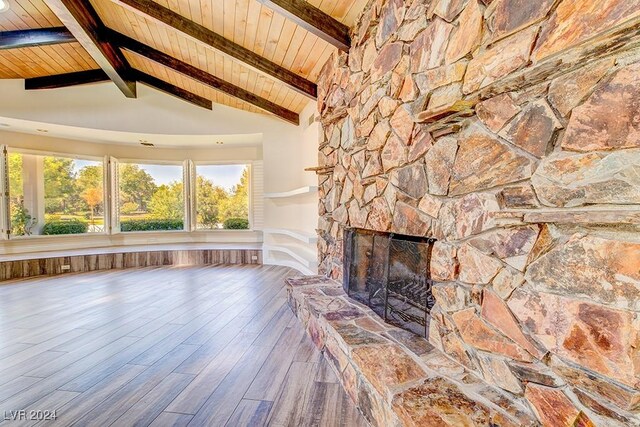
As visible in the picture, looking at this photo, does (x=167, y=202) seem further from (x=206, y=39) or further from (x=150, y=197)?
(x=206, y=39)

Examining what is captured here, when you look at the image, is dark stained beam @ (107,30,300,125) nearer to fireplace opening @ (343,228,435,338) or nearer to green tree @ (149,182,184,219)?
green tree @ (149,182,184,219)

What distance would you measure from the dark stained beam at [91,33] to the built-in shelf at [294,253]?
151 inches

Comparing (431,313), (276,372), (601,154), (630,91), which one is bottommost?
(276,372)

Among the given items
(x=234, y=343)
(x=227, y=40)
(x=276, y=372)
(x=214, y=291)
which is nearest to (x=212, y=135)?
(x=227, y=40)

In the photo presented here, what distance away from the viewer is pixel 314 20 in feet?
9.33

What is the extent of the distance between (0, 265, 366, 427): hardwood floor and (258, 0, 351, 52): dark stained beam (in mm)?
2935

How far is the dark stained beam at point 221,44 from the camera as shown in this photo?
3.14 m

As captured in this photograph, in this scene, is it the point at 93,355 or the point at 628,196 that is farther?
the point at 93,355

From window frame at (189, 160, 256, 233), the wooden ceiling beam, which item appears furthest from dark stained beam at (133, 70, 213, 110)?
window frame at (189, 160, 256, 233)

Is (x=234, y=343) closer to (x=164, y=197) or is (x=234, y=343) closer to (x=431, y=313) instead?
(x=431, y=313)

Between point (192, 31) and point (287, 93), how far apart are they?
5.48ft

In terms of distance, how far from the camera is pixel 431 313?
1879 mm

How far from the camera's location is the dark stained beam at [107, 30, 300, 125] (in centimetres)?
418

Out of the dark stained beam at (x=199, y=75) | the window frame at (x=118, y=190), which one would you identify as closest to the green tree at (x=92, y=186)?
the window frame at (x=118, y=190)
